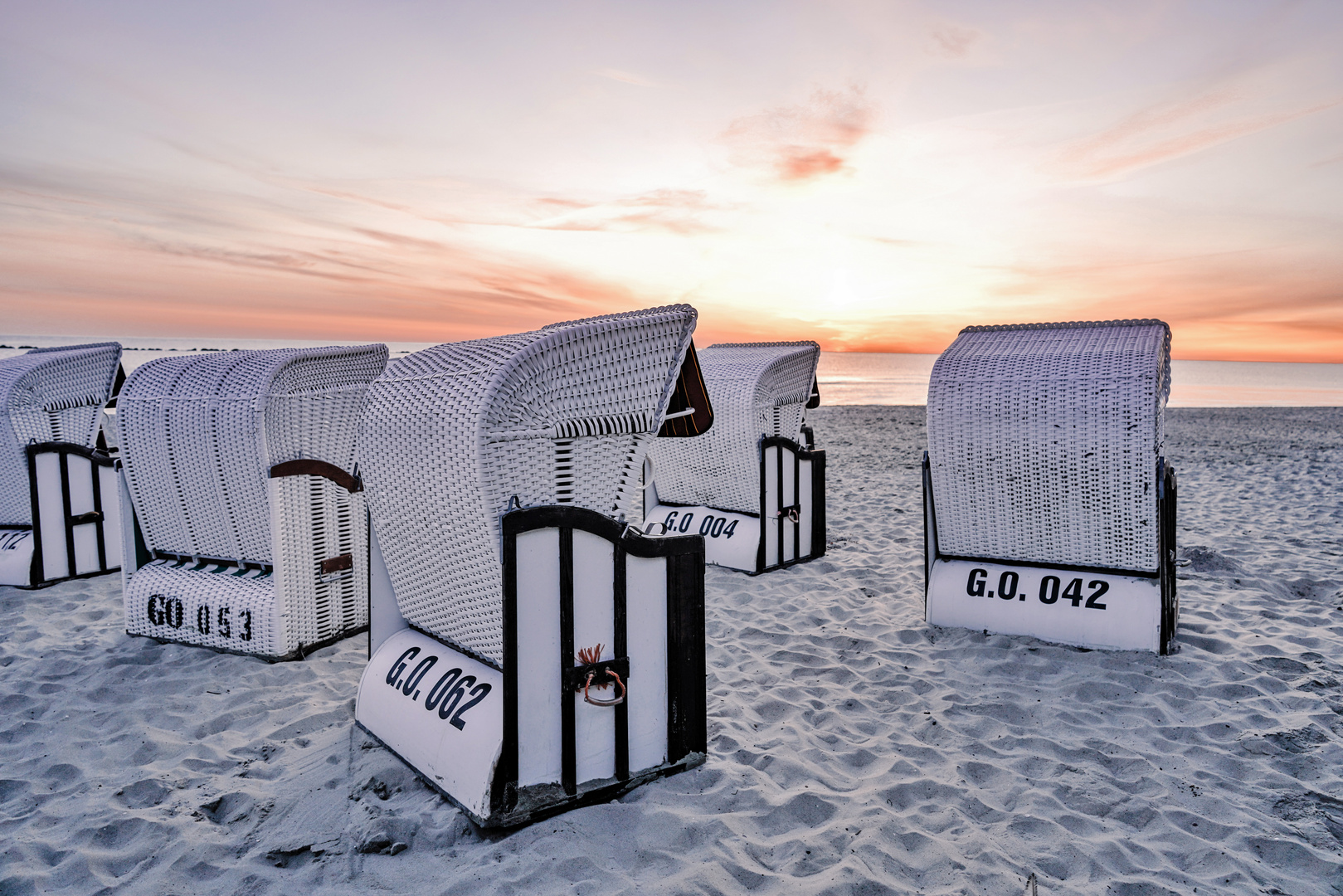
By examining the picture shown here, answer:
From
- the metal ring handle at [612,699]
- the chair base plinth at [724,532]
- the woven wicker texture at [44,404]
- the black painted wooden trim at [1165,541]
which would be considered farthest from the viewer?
the chair base plinth at [724,532]

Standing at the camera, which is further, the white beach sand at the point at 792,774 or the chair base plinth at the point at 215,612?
the chair base plinth at the point at 215,612

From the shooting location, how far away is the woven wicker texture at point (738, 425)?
6047 millimetres

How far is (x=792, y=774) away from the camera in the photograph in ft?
9.42

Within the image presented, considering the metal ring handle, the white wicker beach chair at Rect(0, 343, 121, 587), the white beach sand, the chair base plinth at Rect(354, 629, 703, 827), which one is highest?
the white wicker beach chair at Rect(0, 343, 121, 587)

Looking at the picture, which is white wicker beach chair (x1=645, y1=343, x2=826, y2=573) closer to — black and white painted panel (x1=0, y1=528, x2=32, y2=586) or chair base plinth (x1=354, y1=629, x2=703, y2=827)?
chair base plinth (x1=354, y1=629, x2=703, y2=827)

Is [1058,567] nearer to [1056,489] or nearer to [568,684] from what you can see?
[1056,489]

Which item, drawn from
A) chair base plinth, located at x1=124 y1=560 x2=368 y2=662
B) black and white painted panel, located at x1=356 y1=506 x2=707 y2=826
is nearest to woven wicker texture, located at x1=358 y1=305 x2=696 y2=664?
black and white painted panel, located at x1=356 y1=506 x2=707 y2=826

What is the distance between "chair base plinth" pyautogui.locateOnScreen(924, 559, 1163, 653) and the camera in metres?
4.03

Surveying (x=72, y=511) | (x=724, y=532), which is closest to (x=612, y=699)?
(x=724, y=532)

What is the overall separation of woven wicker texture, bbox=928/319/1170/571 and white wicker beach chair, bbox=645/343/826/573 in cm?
167

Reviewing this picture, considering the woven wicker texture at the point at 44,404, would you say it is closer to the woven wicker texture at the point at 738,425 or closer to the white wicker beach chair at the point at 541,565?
Result: the white wicker beach chair at the point at 541,565

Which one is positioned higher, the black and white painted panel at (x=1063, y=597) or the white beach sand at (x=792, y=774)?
the black and white painted panel at (x=1063, y=597)

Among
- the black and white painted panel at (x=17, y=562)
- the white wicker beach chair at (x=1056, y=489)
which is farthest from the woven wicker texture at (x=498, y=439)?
the black and white painted panel at (x=17, y=562)

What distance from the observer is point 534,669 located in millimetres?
2480
